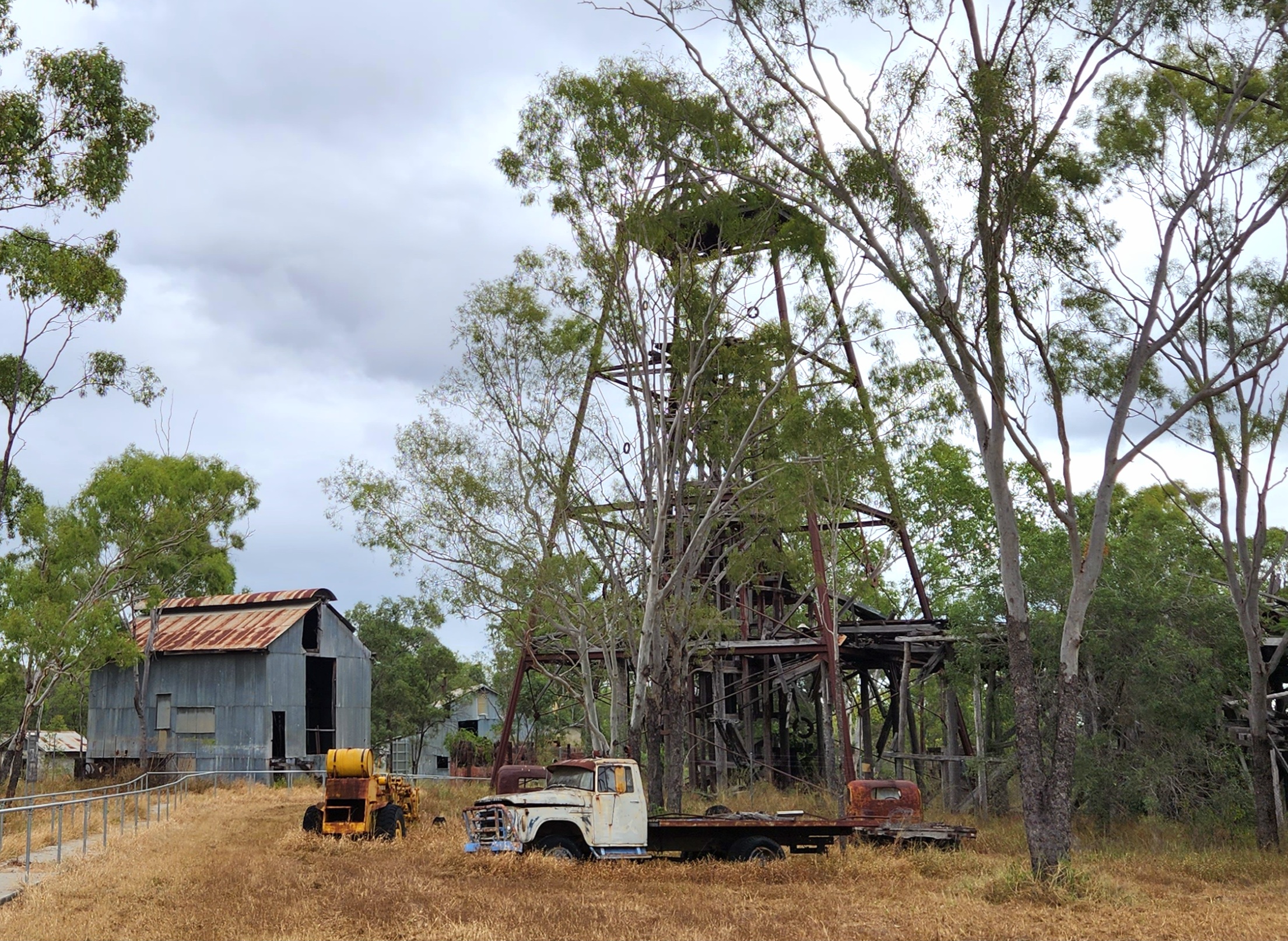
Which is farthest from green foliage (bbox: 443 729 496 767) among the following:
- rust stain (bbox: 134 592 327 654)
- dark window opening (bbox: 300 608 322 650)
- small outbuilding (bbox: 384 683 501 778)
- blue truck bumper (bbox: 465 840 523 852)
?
blue truck bumper (bbox: 465 840 523 852)

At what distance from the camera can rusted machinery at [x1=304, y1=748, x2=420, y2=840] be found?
76.7 feet

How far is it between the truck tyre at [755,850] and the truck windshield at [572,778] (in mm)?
2700

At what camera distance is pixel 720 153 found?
23.4 m

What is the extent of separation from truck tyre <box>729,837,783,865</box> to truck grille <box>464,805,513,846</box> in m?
3.88

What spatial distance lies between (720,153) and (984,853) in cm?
1472

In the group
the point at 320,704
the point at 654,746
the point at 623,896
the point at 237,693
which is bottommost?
the point at 623,896

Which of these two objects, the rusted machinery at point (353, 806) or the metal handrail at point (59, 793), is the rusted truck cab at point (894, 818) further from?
the metal handrail at point (59, 793)

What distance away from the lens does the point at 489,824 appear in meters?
19.6

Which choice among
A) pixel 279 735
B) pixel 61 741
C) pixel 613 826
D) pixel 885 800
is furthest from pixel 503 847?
pixel 61 741

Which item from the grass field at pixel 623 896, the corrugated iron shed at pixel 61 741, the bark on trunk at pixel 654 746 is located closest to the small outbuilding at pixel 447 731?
the corrugated iron shed at pixel 61 741

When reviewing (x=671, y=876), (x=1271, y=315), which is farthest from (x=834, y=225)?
(x=671, y=876)

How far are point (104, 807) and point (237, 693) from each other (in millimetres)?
A: 21835

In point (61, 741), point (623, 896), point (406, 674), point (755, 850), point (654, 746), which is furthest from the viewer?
point (61, 741)

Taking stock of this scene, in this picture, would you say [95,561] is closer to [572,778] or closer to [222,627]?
[222,627]
